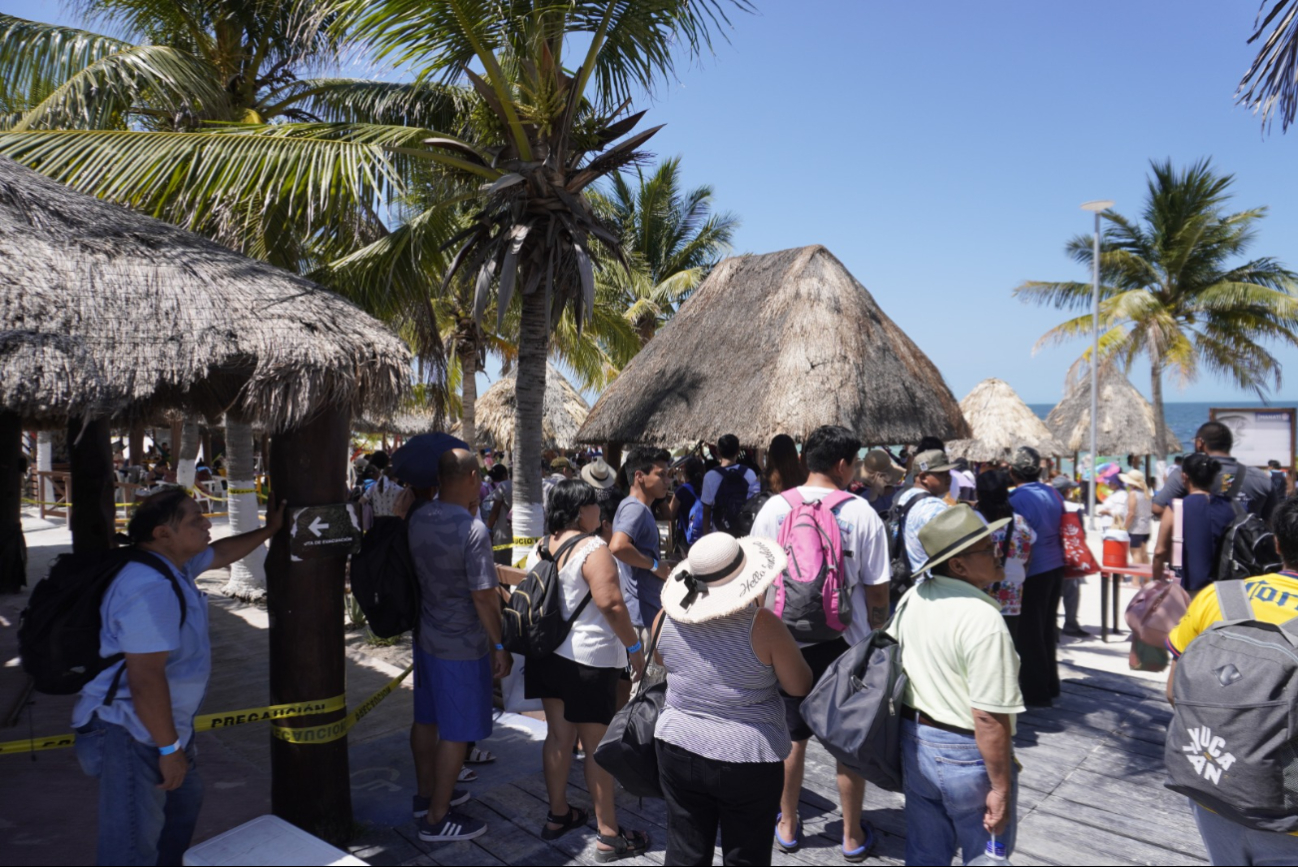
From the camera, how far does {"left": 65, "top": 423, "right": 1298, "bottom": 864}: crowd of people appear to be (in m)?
2.63

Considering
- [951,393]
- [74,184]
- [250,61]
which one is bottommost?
[951,393]

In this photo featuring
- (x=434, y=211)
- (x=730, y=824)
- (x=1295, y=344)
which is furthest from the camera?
(x=1295, y=344)

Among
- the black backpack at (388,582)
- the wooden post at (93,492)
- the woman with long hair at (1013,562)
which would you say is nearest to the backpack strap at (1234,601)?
the woman with long hair at (1013,562)

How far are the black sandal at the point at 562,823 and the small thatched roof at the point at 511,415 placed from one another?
18661 millimetres

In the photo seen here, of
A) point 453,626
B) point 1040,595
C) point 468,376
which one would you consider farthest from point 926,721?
point 468,376

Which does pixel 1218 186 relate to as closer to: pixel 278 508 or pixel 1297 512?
pixel 1297 512

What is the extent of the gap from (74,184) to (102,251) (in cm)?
294

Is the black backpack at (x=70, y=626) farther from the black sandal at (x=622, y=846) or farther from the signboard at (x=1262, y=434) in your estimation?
the signboard at (x=1262, y=434)

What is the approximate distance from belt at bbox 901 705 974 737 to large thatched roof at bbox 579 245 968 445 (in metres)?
Result: 6.23

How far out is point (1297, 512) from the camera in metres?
2.72

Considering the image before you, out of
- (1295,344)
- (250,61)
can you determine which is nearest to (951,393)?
(250,61)

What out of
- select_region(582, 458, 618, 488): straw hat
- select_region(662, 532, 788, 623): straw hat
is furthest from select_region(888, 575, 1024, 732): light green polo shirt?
select_region(582, 458, 618, 488): straw hat

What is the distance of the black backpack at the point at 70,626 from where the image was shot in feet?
8.88

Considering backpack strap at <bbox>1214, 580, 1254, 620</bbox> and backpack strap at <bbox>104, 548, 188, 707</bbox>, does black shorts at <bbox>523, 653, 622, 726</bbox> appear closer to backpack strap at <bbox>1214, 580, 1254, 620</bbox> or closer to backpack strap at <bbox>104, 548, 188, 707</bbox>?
backpack strap at <bbox>104, 548, 188, 707</bbox>
